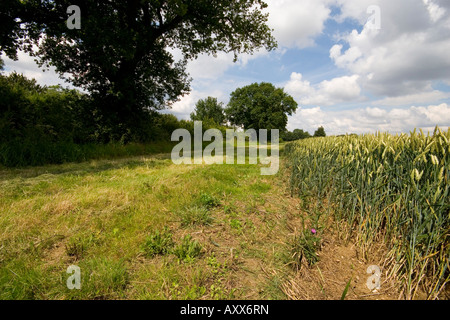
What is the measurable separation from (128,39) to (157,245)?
10181 mm

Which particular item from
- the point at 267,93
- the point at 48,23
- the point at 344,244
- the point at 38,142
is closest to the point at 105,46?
the point at 48,23

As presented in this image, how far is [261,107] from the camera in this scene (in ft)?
142

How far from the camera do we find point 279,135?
42875mm

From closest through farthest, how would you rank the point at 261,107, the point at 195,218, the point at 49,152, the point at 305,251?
1. the point at 305,251
2. the point at 195,218
3. the point at 49,152
4. the point at 261,107

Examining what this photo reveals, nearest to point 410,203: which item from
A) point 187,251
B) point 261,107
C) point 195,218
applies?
point 187,251

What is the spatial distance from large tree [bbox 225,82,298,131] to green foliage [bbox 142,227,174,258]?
134ft

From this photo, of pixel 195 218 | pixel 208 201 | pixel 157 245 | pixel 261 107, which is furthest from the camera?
pixel 261 107

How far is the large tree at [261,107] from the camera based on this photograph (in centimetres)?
4222

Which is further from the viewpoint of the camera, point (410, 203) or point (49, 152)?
point (49, 152)

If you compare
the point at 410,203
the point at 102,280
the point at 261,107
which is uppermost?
the point at 261,107

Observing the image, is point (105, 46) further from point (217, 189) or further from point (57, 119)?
point (217, 189)

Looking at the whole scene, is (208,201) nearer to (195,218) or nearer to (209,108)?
(195,218)

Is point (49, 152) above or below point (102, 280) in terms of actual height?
above

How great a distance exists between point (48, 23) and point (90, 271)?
1215 centimetres
